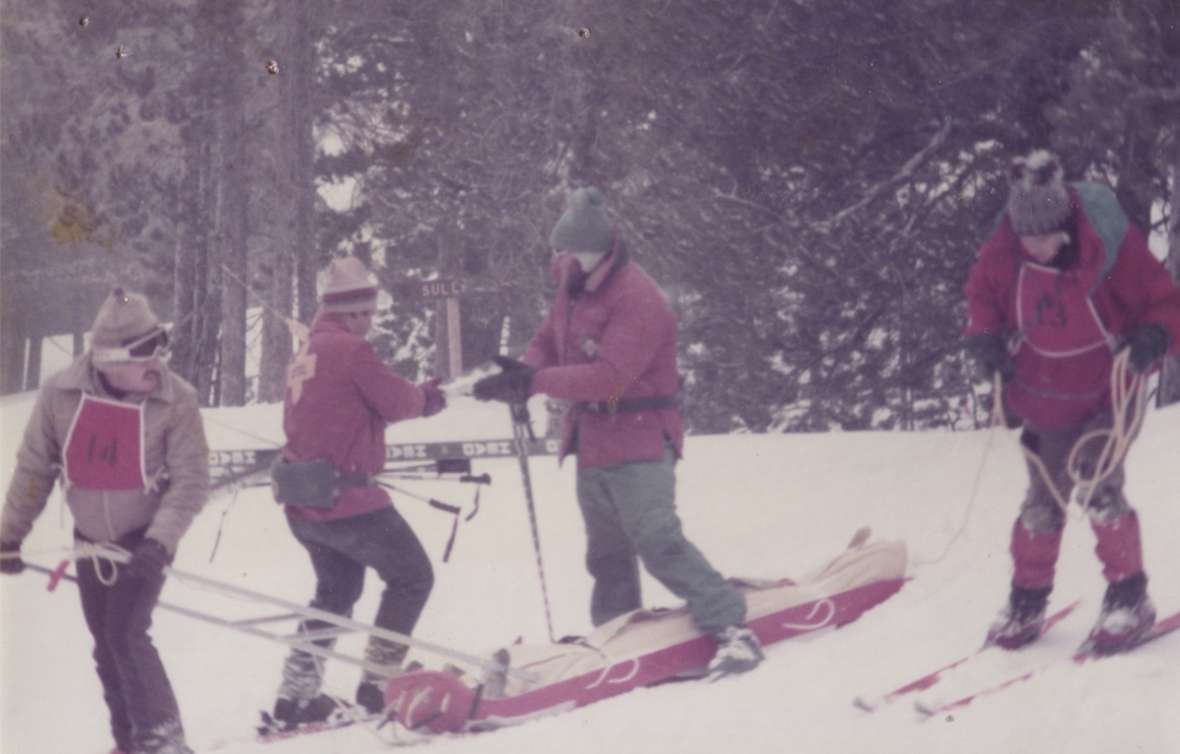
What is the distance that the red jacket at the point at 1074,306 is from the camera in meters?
3.90

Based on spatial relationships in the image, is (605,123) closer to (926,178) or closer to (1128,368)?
(926,178)

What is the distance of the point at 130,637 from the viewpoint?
449 cm

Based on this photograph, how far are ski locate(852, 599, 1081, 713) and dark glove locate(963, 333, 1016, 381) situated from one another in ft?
2.54

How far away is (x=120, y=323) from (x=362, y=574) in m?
1.24

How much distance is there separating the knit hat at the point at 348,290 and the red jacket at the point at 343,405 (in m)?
0.09

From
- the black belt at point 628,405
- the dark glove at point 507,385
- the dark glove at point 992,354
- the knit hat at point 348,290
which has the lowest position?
the black belt at point 628,405

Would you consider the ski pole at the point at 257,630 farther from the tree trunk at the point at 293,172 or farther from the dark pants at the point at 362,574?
the tree trunk at the point at 293,172

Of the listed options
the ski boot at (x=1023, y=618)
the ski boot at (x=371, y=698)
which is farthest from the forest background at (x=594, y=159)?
the ski boot at (x=1023, y=618)

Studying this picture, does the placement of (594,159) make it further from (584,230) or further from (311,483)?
(311,483)

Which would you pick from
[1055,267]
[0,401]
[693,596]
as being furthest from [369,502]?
[0,401]

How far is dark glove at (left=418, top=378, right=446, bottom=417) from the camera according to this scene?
4.96 metres

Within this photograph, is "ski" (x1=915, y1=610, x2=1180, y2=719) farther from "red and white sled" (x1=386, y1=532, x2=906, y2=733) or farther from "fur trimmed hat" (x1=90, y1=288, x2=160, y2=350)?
"fur trimmed hat" (x1=90, y1=288, x2=160, y2=350)

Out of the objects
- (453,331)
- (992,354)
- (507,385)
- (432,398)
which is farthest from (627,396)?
(453,331)

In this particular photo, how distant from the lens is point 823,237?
911 centimetres
